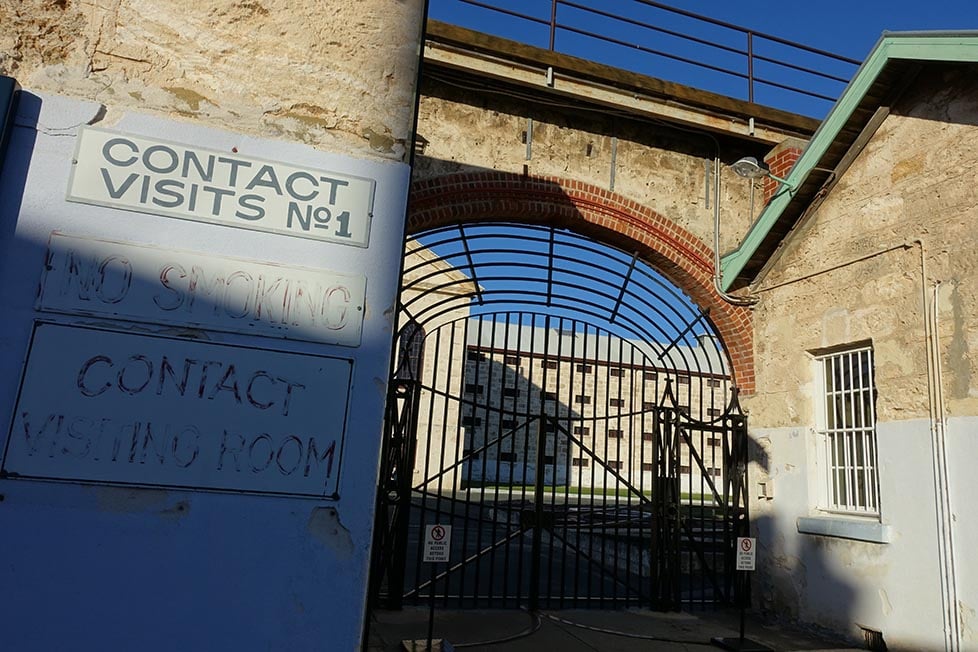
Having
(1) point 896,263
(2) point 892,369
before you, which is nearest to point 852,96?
(1) point 896,263

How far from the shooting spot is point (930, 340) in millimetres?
6359

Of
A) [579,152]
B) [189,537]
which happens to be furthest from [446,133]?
[189,537]

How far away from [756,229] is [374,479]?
274 inches

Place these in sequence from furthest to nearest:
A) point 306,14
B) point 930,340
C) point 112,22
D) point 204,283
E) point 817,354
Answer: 1. point 817,354
2. point 930,340
3. point 306,14
4. point 112,22
5. point 204,283

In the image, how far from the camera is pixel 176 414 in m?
2.60

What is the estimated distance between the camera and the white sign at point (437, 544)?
19.0ft

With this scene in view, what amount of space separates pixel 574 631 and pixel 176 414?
577 cm

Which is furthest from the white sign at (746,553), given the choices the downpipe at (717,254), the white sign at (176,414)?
the white sign at (176,414)

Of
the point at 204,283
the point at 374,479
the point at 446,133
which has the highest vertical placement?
the point at 446,133

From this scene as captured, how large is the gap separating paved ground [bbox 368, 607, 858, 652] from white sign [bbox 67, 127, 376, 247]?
457 centimetres

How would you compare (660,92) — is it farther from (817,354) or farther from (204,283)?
(204,283)

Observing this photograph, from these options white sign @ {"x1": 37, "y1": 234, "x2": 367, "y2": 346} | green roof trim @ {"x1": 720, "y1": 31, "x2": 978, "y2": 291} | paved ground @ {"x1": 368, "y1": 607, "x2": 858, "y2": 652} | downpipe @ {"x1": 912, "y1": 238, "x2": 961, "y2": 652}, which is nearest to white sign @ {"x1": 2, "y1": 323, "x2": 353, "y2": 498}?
white sign @ {"x1": 37, "y1": 234, "x2": 367, "y2": 346}

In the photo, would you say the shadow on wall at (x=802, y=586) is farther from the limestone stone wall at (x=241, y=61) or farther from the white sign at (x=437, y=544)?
the limestone stone wall at (x=241, y=61)

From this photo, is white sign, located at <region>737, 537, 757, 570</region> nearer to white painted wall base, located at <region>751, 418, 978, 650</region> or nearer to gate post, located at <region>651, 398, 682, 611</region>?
white painted wall base, located at <region>751, 418, 978, 650</region>
